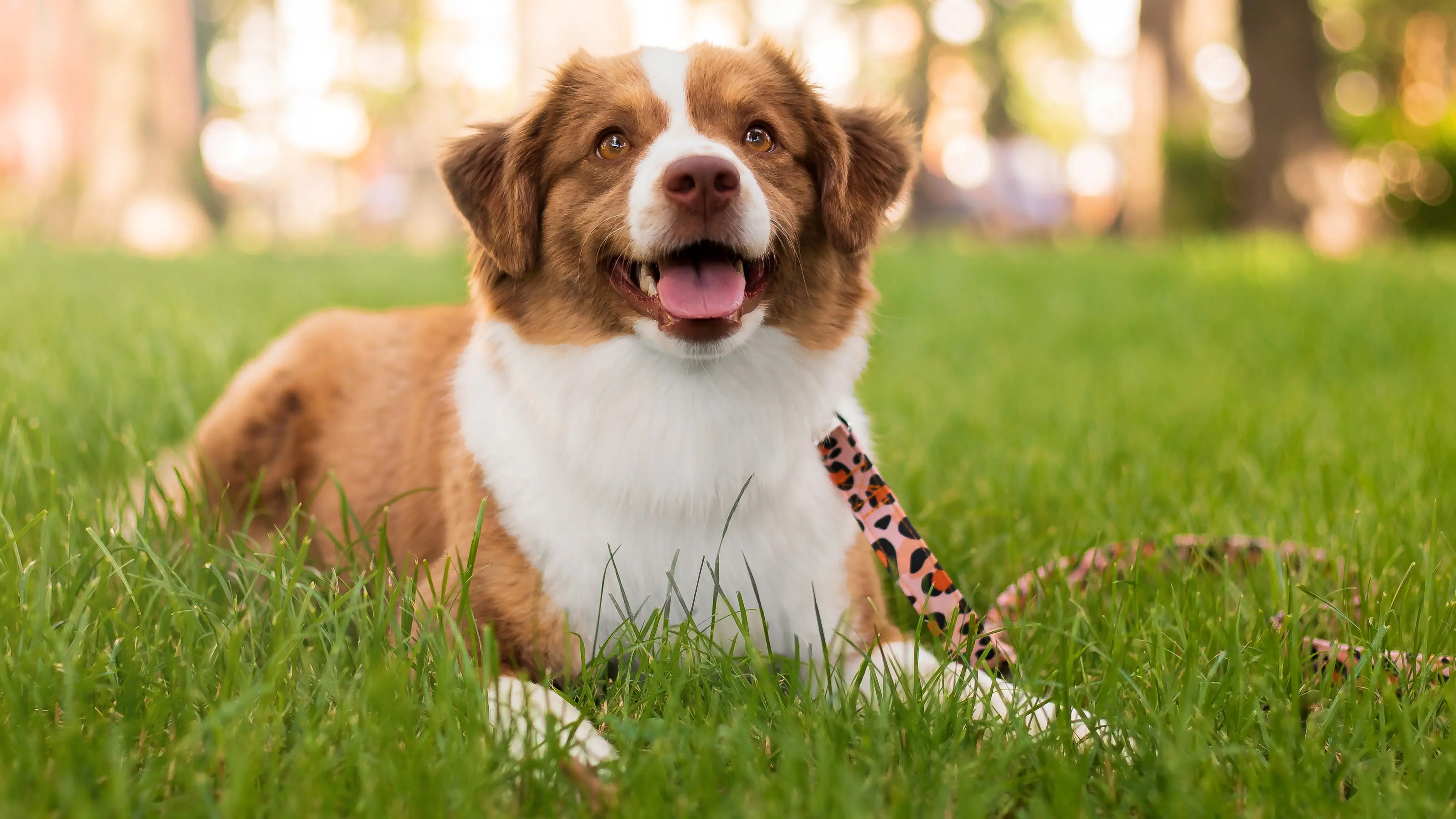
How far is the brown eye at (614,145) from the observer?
2.92 meters

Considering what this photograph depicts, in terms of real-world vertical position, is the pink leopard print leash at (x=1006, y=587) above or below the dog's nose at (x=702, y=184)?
below

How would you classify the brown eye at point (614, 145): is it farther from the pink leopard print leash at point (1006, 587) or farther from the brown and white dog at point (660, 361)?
the pink leopard print leash at point (1006, 587)

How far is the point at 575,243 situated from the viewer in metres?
2.91

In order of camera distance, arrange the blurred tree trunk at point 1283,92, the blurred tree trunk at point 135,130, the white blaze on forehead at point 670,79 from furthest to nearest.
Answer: the blurred tree trunk at point 135,130
the blurred tree trunk at point 1283,92
the white blaze on forehead at point 670,79

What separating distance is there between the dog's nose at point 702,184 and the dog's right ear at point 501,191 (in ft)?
1.78

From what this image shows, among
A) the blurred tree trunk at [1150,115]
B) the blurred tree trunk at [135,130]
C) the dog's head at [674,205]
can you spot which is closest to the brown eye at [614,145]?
the dog's head at [674,205]

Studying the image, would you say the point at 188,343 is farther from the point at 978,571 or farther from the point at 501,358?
the point at 978,571

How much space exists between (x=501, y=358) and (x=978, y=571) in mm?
1654

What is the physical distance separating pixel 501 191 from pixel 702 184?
722mm

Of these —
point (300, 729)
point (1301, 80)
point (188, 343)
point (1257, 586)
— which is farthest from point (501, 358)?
point (1301, 80)

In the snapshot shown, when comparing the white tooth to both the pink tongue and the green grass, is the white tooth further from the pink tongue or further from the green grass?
the green grass

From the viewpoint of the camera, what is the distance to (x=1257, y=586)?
10.5 ft

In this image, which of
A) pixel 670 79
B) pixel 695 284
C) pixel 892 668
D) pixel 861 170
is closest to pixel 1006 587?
pixel 892 668

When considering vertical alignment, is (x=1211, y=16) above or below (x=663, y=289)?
above
